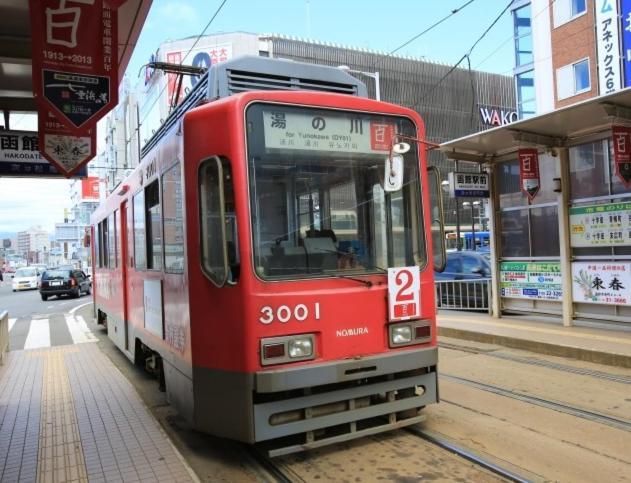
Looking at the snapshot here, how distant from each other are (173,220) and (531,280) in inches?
288

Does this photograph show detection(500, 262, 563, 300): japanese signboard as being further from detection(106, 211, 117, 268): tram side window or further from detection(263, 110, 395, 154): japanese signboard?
detection(106, 211, 117, 268): tram side window

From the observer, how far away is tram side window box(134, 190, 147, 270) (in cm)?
649

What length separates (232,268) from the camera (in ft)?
13.4

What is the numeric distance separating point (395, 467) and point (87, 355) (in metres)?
8.02

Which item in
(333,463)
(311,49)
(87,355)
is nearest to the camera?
(333,463)

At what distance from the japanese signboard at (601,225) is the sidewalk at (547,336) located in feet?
4.52

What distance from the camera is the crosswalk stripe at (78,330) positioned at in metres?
13.2

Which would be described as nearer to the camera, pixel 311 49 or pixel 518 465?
pixel 518 465

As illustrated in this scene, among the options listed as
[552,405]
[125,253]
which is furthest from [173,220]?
[552,405]

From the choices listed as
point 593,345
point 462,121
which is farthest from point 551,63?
point 462,121

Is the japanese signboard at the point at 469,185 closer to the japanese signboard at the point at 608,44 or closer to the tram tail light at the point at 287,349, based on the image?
the tram tail light at the point at 287,349

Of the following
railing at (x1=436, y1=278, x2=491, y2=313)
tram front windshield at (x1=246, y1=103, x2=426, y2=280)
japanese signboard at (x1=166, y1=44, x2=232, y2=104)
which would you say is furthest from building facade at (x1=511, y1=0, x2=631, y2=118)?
japanese signboard at (x1=166, y1=44, x2=232, y2=104)

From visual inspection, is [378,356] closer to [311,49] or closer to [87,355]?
[87,355]

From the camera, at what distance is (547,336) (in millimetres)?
8500
